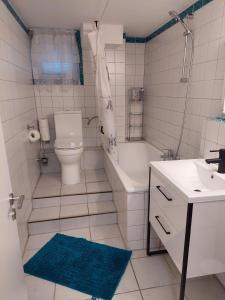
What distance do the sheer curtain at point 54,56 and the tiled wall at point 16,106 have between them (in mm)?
310

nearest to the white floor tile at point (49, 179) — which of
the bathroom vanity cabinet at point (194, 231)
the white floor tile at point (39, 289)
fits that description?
the white floor tile at point (39, 289)

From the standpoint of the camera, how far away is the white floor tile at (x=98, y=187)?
8.38 ft

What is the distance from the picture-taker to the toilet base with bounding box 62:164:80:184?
9.02ft

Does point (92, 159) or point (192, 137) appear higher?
point (192, 137)

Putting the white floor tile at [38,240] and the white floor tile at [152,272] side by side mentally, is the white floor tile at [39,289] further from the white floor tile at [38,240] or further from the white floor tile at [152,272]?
the white floor tile at [152,272]

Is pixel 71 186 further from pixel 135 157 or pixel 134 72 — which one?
pixel 134 72

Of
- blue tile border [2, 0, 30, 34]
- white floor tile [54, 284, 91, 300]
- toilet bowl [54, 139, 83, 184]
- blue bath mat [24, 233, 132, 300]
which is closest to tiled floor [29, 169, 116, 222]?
toilet bowl [54, 139, 83, 184]

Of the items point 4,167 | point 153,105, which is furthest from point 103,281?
point 153,105

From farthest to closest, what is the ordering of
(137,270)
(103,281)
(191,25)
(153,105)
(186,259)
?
(153,105)
(191,25)
(137,270)
(103,281)
(186,259)

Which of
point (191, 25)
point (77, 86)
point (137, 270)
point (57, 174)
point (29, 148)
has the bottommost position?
point (137, 270)

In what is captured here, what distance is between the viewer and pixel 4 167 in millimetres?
941

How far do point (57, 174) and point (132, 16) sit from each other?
233 centimetres

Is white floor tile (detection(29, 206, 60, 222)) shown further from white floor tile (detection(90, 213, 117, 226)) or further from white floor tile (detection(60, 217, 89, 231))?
white floor tile (detection(90, 213, 117, 226))

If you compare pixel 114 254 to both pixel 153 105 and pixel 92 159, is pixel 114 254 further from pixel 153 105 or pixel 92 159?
pixel 153 105
